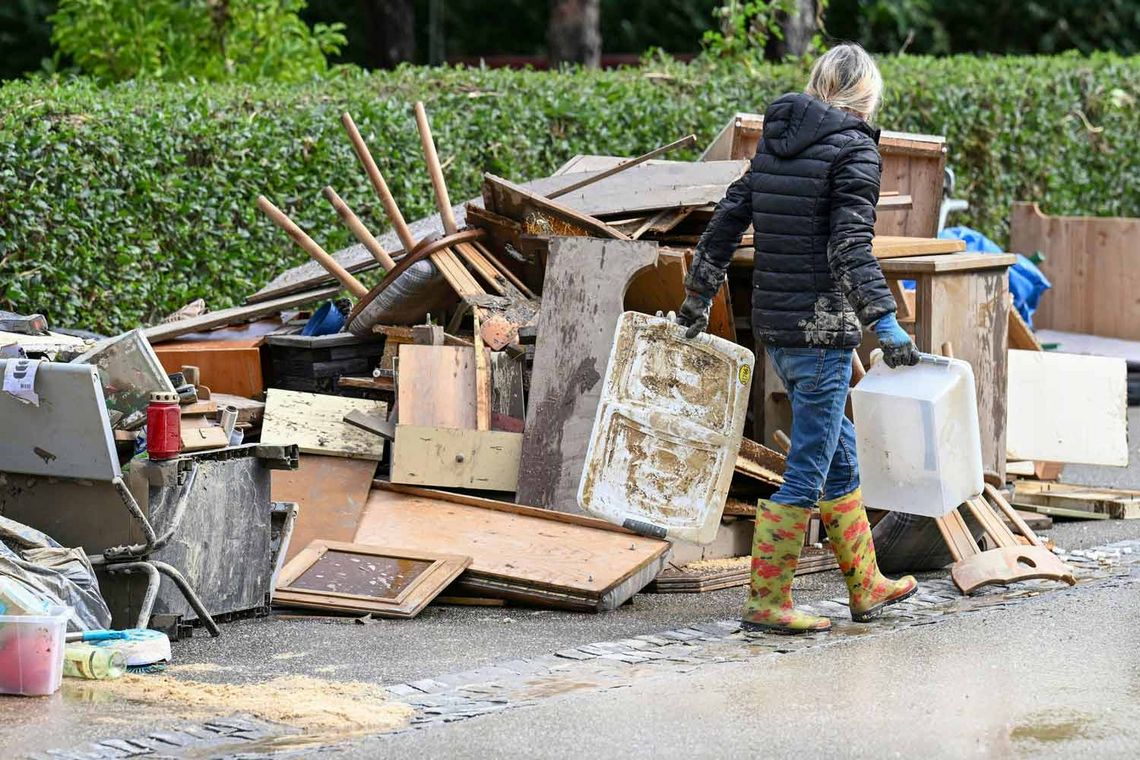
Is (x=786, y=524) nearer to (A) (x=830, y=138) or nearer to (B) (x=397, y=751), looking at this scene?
(A) (x=830, y=138)

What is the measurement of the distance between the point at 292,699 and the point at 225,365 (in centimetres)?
A: 287

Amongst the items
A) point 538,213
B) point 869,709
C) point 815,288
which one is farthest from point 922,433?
point 538,213

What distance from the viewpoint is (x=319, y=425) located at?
7.01 metres

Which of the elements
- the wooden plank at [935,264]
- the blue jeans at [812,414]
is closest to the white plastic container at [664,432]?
the blue jeans at [812,414]

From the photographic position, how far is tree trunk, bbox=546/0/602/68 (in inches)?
649

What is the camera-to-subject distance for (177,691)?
5055mm

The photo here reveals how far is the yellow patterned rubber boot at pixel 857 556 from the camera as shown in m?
5.93

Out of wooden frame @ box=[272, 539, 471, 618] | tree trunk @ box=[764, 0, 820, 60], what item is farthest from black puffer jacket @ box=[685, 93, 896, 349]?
tree trunk @ box=[764, 0, 820, 60]

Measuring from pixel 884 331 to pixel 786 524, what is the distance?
2.41 feet

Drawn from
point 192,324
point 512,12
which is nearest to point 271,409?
point 192,324

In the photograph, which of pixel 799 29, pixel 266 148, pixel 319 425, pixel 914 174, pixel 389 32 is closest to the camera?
pixel 319 425

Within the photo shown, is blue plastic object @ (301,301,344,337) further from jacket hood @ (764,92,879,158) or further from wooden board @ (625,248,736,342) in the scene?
jacket hood @ (764,92,879,158)

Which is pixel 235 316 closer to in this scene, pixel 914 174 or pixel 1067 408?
pixel 914 174

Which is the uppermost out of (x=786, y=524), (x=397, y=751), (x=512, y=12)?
(x=512, y=12)
